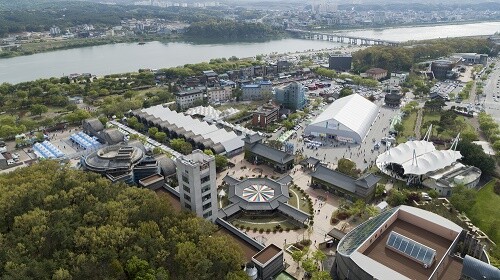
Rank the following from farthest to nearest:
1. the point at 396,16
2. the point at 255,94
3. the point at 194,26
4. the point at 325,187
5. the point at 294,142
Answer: the point at 396,16
the point at 194,26
the point at 255,94
the point at 294,142
the point at 325,187

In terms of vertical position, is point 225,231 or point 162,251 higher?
point 162,251

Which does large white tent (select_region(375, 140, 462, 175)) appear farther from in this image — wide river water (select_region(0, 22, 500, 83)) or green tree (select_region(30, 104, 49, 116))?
wide river water (select_region(0, 22, 500, 83))

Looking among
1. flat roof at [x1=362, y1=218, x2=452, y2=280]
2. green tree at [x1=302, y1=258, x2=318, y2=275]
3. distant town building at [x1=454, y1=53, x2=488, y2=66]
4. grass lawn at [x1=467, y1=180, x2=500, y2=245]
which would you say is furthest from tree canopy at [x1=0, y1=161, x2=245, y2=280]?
distant town building at [x1=454, y1=53, x2=488, y2=66]

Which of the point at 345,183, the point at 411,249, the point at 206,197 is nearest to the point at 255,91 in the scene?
the point at 345,183

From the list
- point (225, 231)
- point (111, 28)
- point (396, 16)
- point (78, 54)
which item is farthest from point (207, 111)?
point (396, 16)

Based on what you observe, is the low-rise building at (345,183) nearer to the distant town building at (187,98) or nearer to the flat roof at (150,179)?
the flat roof at (150,179)

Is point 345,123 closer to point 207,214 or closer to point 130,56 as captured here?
point 207,214

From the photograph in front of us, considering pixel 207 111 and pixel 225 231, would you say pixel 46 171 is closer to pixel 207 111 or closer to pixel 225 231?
pixel 225 231
